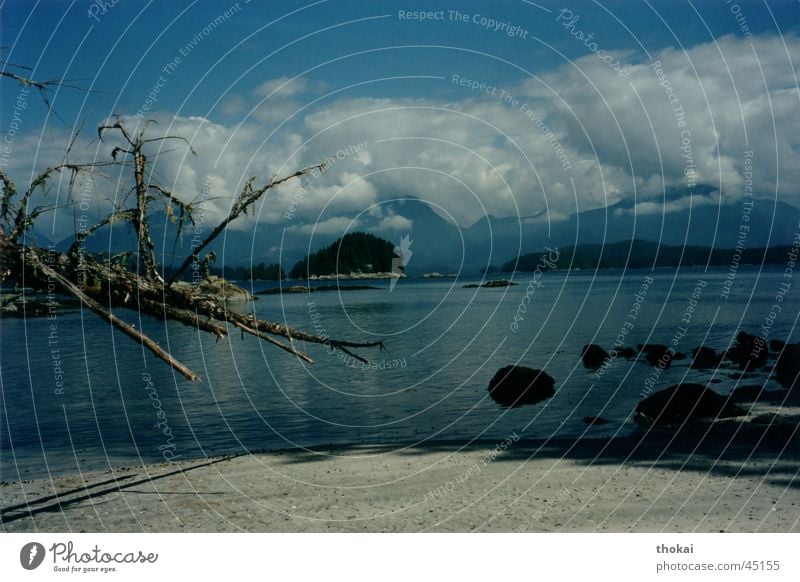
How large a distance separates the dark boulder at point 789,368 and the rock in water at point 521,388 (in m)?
6.65

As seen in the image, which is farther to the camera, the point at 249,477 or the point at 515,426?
the point at 515,426

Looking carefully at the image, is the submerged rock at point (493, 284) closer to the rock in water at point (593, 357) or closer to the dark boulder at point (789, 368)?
the rock in water at point (593, 357)

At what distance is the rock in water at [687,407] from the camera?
14.8m

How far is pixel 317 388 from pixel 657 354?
1524cm

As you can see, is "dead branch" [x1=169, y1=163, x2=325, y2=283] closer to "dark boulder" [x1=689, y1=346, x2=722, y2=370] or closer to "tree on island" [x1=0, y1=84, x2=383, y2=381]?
"tree on island" [x1=0, y1=84, x2=383, y2=381]

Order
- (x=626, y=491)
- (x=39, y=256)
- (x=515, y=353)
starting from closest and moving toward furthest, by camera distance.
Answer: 1. (x=39, y=256)
2. (x=626, y=491)
3. (x=515, y=353)

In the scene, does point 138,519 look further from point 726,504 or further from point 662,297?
point 662,297

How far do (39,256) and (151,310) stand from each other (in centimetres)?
107

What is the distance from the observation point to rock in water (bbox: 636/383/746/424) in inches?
582

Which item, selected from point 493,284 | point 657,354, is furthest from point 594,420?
point 493,284

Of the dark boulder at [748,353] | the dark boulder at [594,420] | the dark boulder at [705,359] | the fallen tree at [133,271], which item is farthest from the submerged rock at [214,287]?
the dark boulder at [748,353]

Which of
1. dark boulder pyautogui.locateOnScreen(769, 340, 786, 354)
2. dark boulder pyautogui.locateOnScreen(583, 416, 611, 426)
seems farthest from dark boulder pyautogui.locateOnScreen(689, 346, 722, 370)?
dark boulder pyautogui.locateOnScreen(583, 416, 611, 426)

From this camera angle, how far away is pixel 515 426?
55.9 feet

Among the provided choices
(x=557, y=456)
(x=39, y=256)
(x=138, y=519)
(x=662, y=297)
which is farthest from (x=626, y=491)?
(x=662, y=297)
